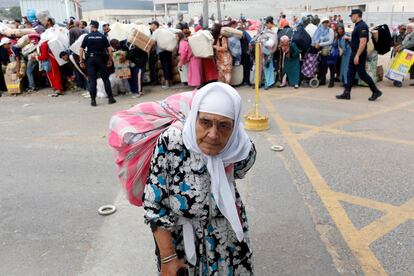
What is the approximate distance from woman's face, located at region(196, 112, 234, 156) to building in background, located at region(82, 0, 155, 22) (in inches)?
2824

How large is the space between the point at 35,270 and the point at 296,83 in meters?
8.10

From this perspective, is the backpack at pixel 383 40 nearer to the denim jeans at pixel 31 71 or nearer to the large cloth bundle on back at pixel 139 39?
the large cloth bundle on back at pixel 139 39

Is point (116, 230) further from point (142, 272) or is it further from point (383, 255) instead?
point (383, 255)

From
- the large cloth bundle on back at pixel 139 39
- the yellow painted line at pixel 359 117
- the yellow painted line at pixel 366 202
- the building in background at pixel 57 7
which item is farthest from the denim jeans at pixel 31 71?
the building in background at pixel 57 7

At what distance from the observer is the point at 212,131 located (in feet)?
5.25

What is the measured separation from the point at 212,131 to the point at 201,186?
268mm

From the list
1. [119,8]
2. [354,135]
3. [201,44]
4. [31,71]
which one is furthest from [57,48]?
[119,8]

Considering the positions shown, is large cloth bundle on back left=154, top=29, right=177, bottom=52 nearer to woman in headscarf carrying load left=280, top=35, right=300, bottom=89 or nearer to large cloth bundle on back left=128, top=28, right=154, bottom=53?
large cloth bundle on back left=128, top=28, right=154, bottom=53

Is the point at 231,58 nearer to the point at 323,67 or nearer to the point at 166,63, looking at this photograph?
the point at 166,63

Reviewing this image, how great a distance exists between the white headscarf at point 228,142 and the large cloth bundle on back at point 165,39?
8028mm

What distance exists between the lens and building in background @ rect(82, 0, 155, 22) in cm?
7199

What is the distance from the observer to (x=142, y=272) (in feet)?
9.10

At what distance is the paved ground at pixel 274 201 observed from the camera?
2.90 metres

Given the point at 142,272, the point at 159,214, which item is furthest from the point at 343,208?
the point at 159,214
